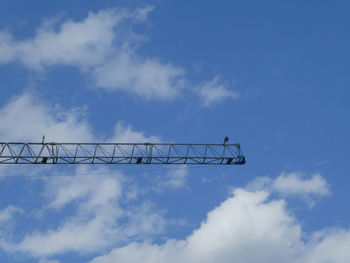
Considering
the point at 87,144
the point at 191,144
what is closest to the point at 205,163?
the point at 191,144

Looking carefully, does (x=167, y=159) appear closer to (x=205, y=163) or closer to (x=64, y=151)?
(x=205, y=163)

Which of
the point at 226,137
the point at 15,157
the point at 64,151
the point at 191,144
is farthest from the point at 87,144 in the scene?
the point at 226,137

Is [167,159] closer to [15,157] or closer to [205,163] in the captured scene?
[205,163]

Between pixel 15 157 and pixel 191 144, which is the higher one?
pixel 191 144

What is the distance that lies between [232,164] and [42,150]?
77.6 ft

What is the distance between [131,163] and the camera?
6975 cm

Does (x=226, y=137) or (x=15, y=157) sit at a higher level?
(x=226, y=137)

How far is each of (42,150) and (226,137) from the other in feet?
74.2

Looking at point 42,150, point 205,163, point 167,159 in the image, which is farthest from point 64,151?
point 205,163

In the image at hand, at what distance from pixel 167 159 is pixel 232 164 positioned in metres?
8.25

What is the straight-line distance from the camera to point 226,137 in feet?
227

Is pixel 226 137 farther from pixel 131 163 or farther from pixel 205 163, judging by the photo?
pixel 131 163

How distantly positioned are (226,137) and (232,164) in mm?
3828

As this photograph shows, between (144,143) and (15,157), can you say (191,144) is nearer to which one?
(144,143)
